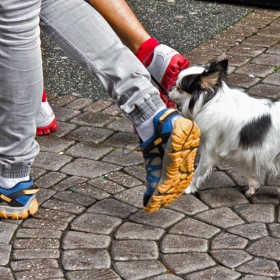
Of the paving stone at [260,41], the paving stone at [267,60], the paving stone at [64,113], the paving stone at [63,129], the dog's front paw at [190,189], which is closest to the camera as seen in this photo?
the dog's front paw at [190,189]

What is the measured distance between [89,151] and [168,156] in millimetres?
1375

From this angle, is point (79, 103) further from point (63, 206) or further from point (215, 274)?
point (215, 274)

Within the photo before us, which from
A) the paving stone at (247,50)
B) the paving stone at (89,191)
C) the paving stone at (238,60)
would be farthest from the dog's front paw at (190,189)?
the paving stone at (247,50)

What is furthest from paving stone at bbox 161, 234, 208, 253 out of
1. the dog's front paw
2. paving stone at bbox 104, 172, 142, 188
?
paving stone at bbox 104, 172, 142, 188

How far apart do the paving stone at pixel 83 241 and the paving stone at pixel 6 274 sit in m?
0.34

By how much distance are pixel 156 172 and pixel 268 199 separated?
83 cm

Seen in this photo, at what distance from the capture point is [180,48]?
6867 mm

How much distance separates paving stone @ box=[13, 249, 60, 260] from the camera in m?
3.73

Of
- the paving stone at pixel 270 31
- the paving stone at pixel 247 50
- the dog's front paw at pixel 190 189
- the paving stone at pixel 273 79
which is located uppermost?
the dog's front paw at pixel 190 189

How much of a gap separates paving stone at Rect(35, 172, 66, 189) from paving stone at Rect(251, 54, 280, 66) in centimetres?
254

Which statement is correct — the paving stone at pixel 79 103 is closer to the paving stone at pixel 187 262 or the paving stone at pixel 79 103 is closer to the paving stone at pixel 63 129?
the paving stone at pixel 63 129

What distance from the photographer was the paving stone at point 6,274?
357 centimetres

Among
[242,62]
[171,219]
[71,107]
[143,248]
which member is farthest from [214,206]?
[242,62]

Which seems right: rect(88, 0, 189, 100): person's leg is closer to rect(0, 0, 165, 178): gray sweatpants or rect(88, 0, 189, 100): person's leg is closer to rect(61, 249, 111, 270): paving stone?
rect(0, 0, 165, 178): gray sweatpants
